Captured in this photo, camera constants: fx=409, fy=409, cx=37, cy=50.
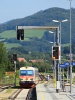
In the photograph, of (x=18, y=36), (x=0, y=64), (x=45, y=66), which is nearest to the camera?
(x=18, y=36)

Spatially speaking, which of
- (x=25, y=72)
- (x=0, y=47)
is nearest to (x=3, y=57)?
(x=0, y=47)

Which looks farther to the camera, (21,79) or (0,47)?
(0,47)

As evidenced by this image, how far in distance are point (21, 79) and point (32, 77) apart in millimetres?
1745

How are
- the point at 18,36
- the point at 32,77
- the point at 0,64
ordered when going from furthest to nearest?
1. the point at 0,64
2. the point at 32,77
3. the point at 18,36

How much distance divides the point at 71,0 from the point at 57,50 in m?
7.92

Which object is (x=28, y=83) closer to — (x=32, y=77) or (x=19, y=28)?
(x=32, y=77)

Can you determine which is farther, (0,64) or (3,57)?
(3,57)

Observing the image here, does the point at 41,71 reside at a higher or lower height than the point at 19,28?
lower

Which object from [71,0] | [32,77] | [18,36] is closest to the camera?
[18,36]

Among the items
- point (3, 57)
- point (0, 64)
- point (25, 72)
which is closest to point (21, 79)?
point (25, 72)

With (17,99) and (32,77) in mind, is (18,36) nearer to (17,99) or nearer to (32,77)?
(17,99)

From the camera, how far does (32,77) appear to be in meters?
61.6

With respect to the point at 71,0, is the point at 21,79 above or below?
below

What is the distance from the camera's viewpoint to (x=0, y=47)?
109m
